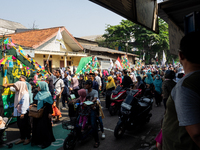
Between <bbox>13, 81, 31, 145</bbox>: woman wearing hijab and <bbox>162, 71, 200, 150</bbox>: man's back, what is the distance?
4088 millimetres

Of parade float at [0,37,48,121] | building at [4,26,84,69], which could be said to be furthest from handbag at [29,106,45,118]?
building at [4,26,84,69]

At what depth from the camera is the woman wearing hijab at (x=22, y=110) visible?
444 centimetres

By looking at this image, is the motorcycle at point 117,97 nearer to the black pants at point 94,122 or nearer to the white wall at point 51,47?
the black pants at point 94,122

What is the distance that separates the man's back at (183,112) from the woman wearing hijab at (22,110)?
409cm

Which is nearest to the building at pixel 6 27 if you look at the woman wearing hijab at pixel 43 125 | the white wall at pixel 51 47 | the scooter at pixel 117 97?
the white wall at pixel 51 47

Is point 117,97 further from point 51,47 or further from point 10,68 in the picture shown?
point 51,47

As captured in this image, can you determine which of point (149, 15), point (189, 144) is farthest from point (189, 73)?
point (149, 15)

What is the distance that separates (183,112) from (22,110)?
4.31 m

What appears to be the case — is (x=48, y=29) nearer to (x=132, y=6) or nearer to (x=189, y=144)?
(x=132, y=6)

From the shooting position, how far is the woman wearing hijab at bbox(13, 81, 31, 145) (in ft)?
14.6

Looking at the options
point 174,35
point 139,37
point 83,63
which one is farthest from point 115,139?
point 139,37

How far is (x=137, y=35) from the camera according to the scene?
3441cm

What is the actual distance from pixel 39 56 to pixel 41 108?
16081mm

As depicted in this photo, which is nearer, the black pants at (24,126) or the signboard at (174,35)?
the signboard at (174,35)
